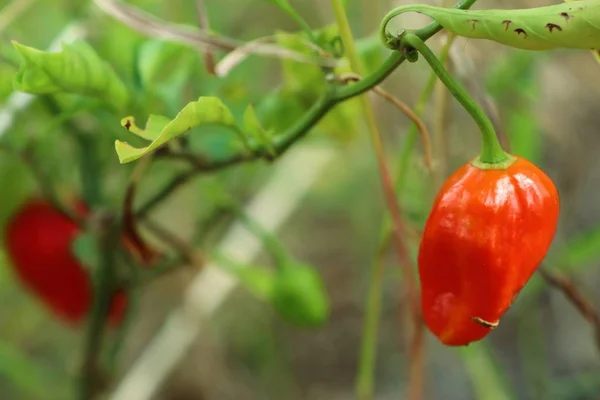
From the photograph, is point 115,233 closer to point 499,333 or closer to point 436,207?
point 436,207

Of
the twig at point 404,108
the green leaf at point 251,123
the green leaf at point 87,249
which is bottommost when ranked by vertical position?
the green leaf at point 87,249

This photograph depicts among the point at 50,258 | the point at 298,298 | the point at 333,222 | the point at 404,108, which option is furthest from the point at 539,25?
the point at 333,222

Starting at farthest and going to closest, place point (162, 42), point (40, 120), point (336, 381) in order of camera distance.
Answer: point (336, 381) → point (40, 120) → point (162, 42)

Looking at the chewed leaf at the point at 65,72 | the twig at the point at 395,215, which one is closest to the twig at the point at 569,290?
the twig at the point at 395,215

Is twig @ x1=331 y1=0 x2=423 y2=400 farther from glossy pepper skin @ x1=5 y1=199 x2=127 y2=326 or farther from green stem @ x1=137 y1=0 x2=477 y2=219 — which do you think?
glossy pepper skin @ x1=5 y1=199 x2=127 y2=326

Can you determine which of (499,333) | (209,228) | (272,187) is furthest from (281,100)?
(499,333)

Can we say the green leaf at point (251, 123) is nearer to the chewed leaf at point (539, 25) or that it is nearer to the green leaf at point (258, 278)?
the chewed leaf at point (539, 25)
